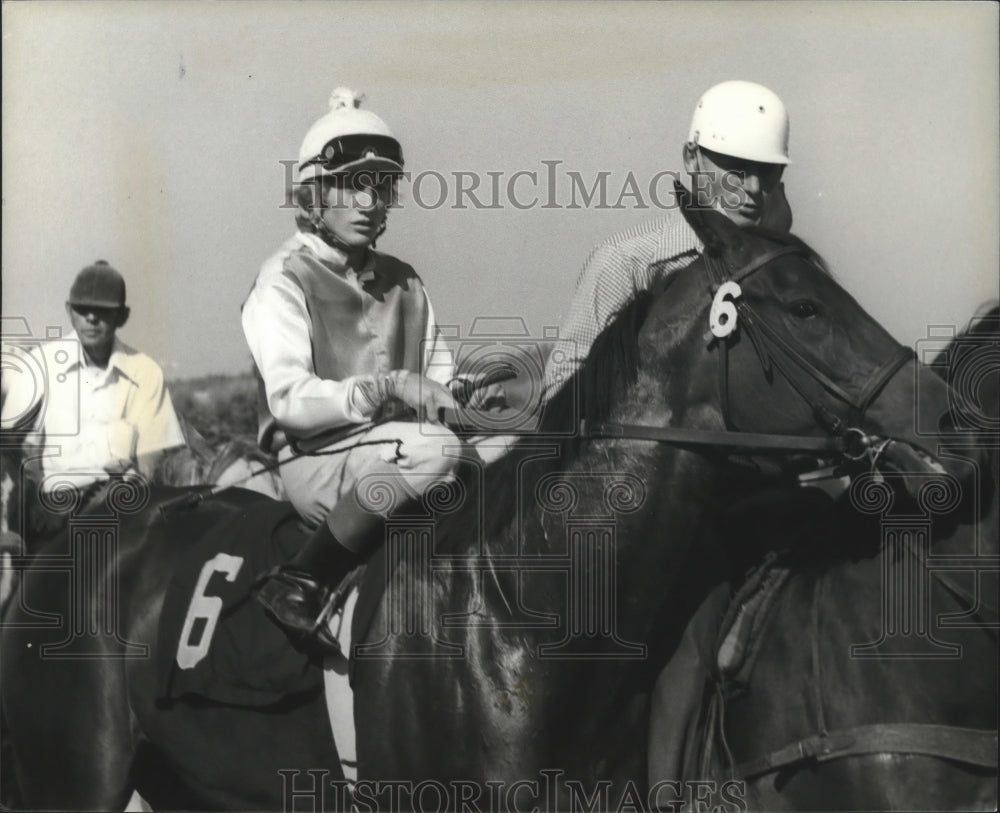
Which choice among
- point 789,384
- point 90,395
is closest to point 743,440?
point 789,384

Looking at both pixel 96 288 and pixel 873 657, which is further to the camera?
pixel 96 288

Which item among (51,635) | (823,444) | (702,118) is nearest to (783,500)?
(823,444)

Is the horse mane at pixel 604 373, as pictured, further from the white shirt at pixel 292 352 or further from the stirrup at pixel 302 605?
the stirrup at pixel 302 605

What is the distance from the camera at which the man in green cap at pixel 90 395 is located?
686 cm

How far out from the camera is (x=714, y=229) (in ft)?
16.6

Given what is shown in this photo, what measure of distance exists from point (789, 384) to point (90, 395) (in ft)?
11.2

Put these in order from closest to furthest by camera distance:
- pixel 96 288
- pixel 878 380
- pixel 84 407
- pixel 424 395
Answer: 1. pixel 878 380
2. pixel 424 395
3. pixel 84 407
4. pixel 96 288

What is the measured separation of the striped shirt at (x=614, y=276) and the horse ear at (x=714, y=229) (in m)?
0.21

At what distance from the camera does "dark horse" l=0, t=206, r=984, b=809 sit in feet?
16.1

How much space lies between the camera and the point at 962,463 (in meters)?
5.03

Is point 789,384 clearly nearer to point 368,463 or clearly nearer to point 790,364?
point 790,364

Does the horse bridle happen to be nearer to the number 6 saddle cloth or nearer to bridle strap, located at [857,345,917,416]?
bridle strap, located at [857,345,917,416]

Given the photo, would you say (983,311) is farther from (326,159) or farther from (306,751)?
(306,751)

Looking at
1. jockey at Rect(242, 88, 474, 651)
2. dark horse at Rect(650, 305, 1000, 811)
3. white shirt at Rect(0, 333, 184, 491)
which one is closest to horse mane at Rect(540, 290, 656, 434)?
jockey at Rect(242, 88, 474, 651)
